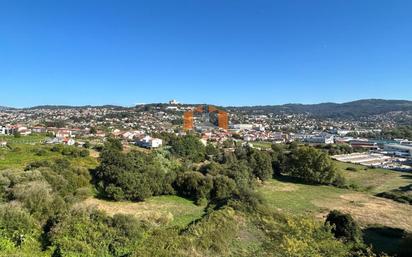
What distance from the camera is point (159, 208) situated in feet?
72.9

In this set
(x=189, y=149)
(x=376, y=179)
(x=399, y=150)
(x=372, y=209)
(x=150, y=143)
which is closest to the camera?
(x=372, y=209)

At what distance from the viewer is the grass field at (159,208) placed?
19766mm

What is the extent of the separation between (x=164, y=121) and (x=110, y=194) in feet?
326

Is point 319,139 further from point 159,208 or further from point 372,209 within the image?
Answer: point 159,208

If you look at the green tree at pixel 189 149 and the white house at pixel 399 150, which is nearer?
the green tree at pixel 189 149

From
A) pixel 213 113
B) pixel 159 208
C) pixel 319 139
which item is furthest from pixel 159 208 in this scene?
pixel 213 113

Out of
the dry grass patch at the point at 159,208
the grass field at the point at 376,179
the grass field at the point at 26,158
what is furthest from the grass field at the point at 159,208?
the grass field at the point at 376,179

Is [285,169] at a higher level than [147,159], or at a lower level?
lower

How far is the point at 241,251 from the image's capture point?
11.6 meters

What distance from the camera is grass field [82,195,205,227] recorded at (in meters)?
19.8

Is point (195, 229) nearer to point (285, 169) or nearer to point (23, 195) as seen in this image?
point (23, 195)

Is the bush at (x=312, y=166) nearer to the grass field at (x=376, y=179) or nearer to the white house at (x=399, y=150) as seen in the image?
the grass field at (x=376, y=179)

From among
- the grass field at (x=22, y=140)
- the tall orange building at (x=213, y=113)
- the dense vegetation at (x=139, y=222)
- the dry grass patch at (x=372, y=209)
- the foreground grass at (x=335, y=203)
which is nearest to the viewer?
the dense vegetation at (x=139, y=222)

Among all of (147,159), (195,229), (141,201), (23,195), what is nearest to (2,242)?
(23,195)
